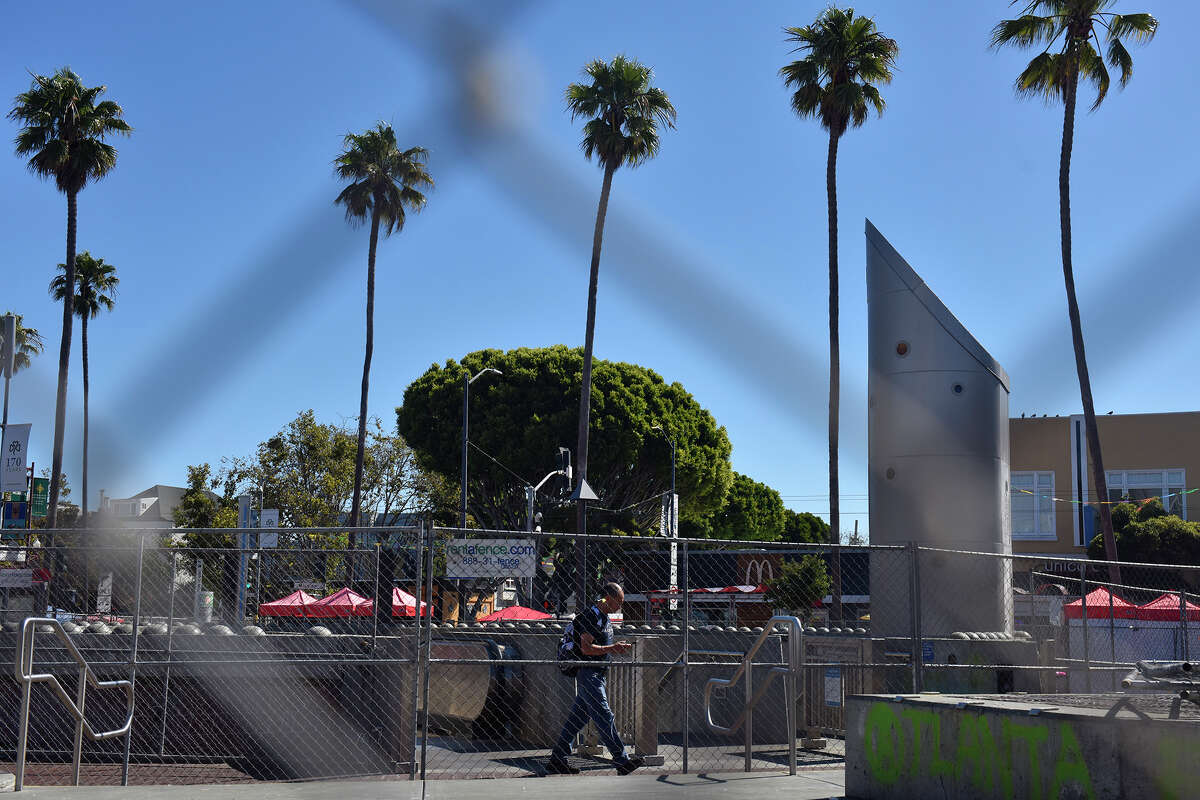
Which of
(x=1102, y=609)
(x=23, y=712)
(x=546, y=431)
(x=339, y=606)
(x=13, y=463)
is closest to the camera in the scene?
(x=23, y=712)

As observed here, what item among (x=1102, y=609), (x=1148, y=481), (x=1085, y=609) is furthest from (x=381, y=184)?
(x=1148, y=481)

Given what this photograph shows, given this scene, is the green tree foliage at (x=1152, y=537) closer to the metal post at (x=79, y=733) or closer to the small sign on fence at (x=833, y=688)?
the small sign on fence at (x=833, y=688)

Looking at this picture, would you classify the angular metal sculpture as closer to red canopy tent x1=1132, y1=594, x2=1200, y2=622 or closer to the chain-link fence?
the chain-link fence

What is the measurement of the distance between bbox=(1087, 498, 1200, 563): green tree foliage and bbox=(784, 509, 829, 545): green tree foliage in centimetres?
4800

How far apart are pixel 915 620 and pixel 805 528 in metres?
86.6

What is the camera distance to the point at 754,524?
71500mm

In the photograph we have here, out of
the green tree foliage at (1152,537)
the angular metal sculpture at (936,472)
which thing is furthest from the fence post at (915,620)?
the green tree foliage at (1152,537)

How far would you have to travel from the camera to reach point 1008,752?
21.8 feet

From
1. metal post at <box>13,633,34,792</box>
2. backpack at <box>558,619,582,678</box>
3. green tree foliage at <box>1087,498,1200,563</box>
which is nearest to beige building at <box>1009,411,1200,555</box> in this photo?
green tree foliage at <box>1087,498,1200,563</box>

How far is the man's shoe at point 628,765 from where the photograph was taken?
9.46 m

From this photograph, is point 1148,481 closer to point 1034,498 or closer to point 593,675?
point 1034,498

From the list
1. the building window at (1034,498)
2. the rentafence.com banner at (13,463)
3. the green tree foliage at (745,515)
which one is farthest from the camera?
the green tree foliage at (745,515)

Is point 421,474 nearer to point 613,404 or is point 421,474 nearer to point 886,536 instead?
point 613,404

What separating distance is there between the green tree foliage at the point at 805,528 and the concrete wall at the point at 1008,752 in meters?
84.3
